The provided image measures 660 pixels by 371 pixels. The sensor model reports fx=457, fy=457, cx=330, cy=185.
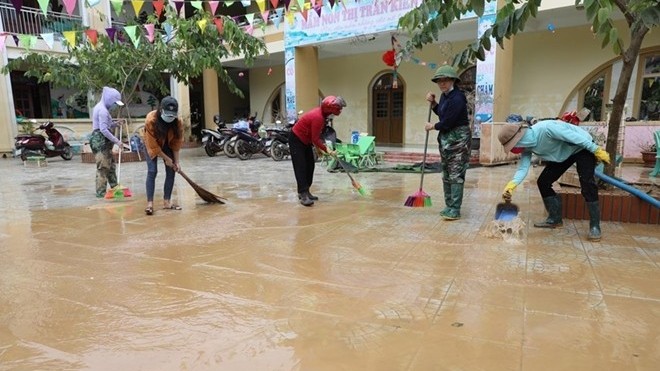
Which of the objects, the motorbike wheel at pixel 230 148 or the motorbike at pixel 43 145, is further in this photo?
the motorbike wheel at pixel 230 148

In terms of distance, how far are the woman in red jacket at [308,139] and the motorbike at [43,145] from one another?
29.0 ft

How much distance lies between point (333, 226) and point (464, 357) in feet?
8.05

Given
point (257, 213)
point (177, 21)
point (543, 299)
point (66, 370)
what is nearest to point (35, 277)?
point (66, 370)

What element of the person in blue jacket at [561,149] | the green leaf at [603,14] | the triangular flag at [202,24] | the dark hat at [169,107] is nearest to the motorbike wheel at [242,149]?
the triangular flag at [202,24]

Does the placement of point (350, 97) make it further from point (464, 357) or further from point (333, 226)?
point (464, 357)

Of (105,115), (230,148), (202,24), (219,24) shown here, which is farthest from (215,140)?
(105,115)

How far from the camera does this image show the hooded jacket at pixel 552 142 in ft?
12.2

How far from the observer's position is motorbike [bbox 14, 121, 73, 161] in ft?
37.2

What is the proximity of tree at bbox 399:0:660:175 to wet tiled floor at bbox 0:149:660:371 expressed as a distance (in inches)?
57.2

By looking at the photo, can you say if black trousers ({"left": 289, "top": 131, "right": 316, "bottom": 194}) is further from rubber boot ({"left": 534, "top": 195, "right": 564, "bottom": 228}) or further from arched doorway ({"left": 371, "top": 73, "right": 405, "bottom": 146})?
arched doorway ({"left": 371, "top": 73, "right": 405, "bottom": 146})

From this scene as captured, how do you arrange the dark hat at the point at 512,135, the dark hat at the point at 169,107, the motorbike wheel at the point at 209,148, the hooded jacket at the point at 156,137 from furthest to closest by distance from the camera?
the motorbike wheel at the point at 209,148 → the hooded jacket at the point at 156,137 → the dark hat at the point at 169,107 → the dark hat at the point at 512,135

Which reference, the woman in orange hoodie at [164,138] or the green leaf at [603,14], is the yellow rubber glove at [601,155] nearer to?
the green leaf at [603,14]

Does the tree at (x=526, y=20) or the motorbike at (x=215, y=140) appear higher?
the tree at (x=526, y=20)

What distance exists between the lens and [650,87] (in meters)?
10.2
